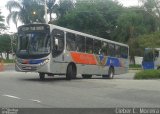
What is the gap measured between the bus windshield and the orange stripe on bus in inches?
106

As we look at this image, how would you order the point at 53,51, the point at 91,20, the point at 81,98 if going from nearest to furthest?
the point at 81,98
the point at 53,51
the point at 91,20

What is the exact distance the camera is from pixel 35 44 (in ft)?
79.6

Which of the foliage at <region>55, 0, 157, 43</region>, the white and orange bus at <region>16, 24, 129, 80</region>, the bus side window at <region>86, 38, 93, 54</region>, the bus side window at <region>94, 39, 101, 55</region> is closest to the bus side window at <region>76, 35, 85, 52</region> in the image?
the white and orange bus at <region>16, 24, 129, 80</region>

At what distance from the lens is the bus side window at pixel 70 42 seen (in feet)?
84.6

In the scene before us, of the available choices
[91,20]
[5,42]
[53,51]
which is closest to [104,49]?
[53,51]

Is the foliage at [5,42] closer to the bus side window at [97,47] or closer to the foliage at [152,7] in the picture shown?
the foliage at [152,7]

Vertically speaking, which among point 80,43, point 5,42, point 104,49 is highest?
point 5,42

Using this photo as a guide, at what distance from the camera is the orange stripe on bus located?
1053 inches

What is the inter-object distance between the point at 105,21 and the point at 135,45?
43.9 ft

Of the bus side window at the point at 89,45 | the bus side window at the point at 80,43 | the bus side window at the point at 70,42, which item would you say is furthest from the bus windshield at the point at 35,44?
the bus side window at the point at 89,45

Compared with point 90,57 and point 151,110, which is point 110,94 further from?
point 90,57

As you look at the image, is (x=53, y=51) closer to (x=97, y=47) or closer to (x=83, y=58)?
(x=83, y=58)

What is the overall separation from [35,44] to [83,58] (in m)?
4.81

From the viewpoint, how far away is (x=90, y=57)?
2952 cm
